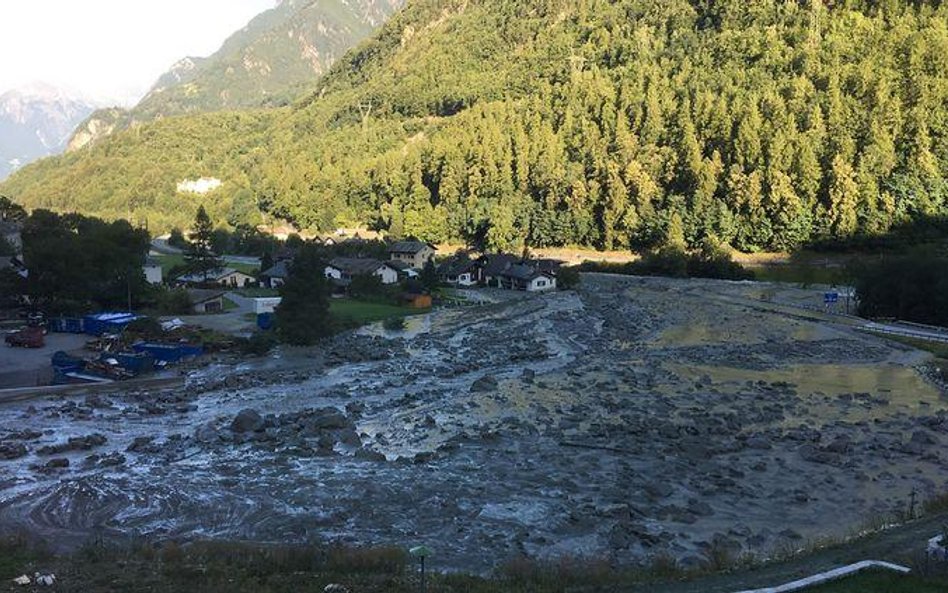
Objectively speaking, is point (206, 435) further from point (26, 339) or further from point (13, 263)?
point (13, 263)

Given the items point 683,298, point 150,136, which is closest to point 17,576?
point 683,298

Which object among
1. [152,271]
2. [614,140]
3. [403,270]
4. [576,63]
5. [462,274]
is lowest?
[462,274]

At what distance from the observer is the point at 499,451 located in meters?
19.4

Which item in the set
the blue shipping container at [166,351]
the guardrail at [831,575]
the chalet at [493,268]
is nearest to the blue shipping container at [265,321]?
the blue shipping container at [166,351]

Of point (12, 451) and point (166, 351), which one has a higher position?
point (166, 351)

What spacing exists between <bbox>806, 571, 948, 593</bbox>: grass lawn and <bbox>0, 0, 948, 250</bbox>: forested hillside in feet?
198

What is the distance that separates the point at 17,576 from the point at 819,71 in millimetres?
92666

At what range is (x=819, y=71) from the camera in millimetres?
84000

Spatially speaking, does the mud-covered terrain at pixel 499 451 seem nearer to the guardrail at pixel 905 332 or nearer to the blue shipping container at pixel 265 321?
the guardrail at pixel 905 332

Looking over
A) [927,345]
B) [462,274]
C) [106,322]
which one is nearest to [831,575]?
[927,345]

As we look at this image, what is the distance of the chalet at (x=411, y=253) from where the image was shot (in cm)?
6650

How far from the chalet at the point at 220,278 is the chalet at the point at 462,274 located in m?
15.7

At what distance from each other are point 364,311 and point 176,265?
25325 millimetres

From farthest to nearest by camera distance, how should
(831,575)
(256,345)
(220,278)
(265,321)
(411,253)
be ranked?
(411,253) → (220,278) → (265,321) → (256,345) → (831,575)
